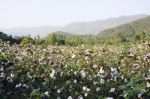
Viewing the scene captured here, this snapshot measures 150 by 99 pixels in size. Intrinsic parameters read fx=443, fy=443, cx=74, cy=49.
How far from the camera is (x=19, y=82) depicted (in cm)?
1134

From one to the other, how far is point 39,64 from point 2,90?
226cm

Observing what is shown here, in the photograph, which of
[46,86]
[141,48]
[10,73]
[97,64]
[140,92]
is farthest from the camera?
[141,48]

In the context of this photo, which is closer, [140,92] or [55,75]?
[140,92]

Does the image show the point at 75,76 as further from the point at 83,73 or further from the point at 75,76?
the point at 83,73

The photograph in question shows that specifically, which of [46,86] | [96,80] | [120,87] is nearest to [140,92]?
[120,87]

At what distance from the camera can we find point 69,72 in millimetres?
11742

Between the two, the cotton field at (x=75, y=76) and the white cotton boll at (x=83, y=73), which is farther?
the white cotton boll at (x=83, y=73)

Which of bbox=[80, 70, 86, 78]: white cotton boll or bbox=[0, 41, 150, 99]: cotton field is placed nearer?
bbox=[0, 41, 150, 99]: cotton field

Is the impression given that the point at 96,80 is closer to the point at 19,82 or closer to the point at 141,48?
the point at 19,82

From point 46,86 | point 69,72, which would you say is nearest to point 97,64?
point 69,72

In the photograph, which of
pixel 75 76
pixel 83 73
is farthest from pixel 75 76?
pixel 83 73

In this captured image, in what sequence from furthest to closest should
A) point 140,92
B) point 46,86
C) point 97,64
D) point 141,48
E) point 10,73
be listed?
point 141,48, point 97,64, point 10,73, point 46,86, point 140,92

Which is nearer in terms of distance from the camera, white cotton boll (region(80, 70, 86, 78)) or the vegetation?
the vegetation

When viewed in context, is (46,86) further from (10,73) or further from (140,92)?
(140,92)
